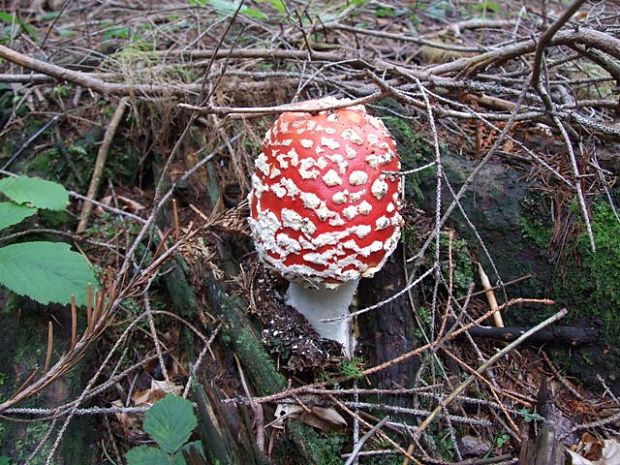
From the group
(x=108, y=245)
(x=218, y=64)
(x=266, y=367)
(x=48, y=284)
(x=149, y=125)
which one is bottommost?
(x=266, y=367)

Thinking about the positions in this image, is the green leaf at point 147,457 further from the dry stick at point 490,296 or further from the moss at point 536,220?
the moss at point 536,220

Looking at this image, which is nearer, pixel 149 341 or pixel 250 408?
pixel 250 408

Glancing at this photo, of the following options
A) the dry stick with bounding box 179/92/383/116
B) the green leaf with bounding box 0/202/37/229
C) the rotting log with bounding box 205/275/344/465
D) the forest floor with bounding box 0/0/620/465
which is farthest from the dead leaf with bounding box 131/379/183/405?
the dry stick with bounding box 179/92/383/116

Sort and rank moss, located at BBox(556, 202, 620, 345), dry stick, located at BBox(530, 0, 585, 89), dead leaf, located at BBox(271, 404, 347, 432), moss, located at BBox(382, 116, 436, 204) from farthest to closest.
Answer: moss, located at BBox(382, 116, 436, 204)
moss, located at BBox(556, 202, 620, 345)
dead leaf, located at BBox(271, 404, 347, 432)
dry stick, located at BBox(530, 0, 585, 89)

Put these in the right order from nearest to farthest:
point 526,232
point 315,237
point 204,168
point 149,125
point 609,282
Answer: point 315,237
point 609,282
point 526,232
point 204,168
point 149,125

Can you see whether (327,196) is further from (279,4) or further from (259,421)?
(279,4)

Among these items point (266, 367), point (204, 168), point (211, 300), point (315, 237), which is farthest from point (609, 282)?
point (204, 168)

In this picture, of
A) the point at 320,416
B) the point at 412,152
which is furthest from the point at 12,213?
the point at 412,152

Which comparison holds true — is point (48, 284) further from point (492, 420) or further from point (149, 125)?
point (492, 420)

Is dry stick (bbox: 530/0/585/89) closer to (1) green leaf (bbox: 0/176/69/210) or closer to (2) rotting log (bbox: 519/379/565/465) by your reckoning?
(2) rotting log (bbox: 519/379/565/465)
